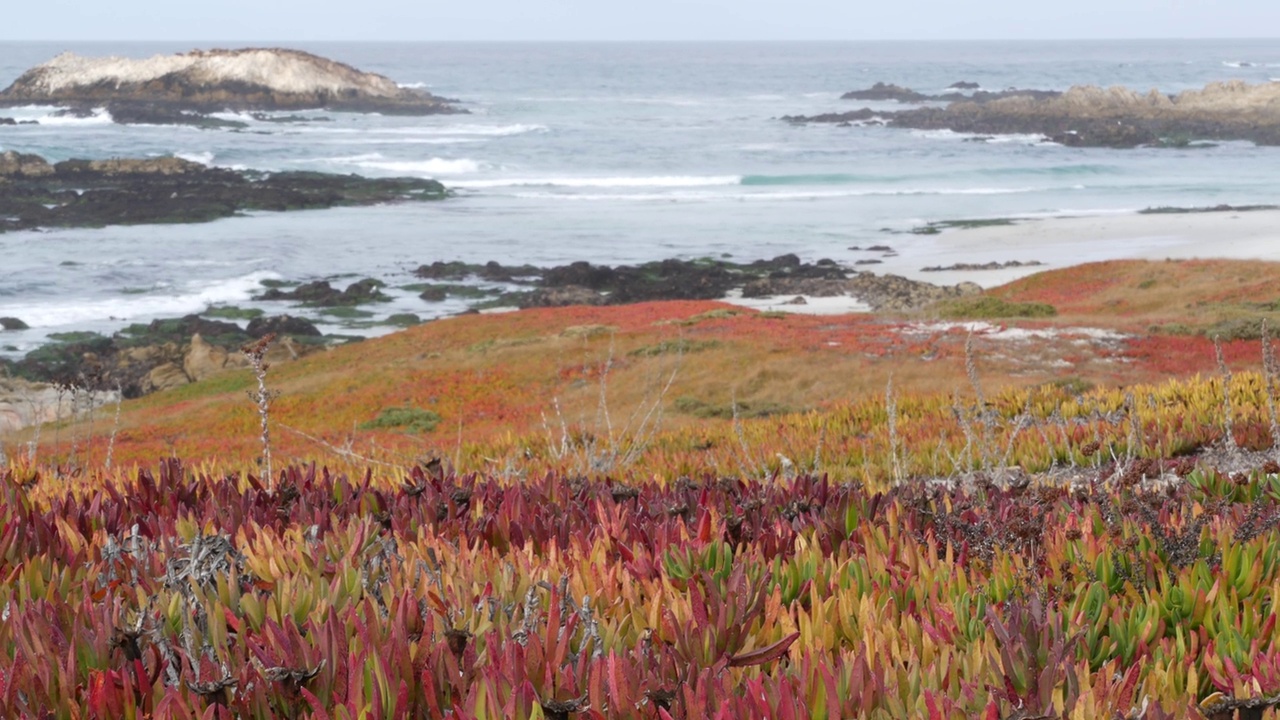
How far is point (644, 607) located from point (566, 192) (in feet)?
177

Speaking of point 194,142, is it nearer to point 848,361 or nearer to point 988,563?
point 848,361

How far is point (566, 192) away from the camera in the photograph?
55.8 metres

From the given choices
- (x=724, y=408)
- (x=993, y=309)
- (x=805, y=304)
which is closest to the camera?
(x=724, y=408)

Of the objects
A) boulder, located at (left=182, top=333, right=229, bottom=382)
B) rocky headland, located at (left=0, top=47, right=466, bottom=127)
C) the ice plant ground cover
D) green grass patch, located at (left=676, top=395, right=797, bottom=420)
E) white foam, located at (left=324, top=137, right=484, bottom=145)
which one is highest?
rocky headland, located at (left=0, top=47, right=466, bottom=127)

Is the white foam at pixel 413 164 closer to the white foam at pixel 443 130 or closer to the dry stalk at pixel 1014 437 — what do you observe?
the white foam at pixel 443 130

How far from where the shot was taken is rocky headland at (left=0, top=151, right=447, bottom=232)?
4444 cm

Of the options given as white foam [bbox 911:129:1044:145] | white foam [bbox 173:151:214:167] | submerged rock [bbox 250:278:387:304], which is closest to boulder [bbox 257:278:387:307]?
submerged rock [bbox 250:278:387:304]

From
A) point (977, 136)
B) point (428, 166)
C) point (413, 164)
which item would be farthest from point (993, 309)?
point (977, 136)

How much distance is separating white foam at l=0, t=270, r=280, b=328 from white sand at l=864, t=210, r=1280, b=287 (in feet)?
67.6

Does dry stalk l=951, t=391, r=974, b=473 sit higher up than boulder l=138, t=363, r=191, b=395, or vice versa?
dry stalk l=951, t=391, r=974, b=473

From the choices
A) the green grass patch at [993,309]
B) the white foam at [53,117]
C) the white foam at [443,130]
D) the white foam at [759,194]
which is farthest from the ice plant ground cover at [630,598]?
the white foam at [53,117]

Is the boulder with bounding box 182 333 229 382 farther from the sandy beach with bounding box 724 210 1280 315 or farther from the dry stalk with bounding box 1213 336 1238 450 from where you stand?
the dry stalk with bounding box 1213 336 1238 450

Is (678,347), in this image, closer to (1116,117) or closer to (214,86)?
(1116,117)

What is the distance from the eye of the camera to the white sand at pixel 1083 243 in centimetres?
3638
